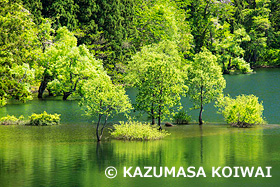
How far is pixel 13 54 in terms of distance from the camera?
5834cm

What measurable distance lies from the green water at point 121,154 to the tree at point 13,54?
9.88m

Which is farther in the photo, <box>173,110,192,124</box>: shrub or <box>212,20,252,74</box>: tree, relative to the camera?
<box>212,20,252,74</box>: tree

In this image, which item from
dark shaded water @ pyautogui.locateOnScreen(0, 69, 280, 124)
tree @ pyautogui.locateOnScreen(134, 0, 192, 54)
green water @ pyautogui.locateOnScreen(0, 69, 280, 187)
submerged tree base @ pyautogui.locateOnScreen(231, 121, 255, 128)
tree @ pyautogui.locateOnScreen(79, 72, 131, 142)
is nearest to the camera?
green water @ pyautogui.locateOnScreen(0, 69, 280, 187)

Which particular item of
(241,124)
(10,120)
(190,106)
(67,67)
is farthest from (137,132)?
(67,67)

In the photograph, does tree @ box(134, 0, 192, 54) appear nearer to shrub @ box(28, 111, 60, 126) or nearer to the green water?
shrub @ box(28, 111, 60, 126)

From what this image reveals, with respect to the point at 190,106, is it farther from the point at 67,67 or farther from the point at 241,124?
the point at 67,67

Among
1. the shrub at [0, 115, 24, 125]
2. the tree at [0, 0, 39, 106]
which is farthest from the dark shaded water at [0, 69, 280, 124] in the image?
the shrub at [0, 115, 24, 125]

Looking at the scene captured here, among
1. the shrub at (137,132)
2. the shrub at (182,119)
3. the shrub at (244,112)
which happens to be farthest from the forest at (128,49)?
the shrub at (244,112)

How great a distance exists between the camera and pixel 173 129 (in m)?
43.9

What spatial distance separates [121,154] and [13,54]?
→ 3215 centimetres

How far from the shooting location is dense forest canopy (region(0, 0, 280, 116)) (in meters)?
56.0

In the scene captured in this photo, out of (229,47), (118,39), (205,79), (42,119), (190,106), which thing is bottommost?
(42,119)

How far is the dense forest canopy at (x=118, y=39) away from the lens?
56031 millimetres

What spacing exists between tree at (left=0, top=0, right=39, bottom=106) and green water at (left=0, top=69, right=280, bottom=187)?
9882 millimetres
